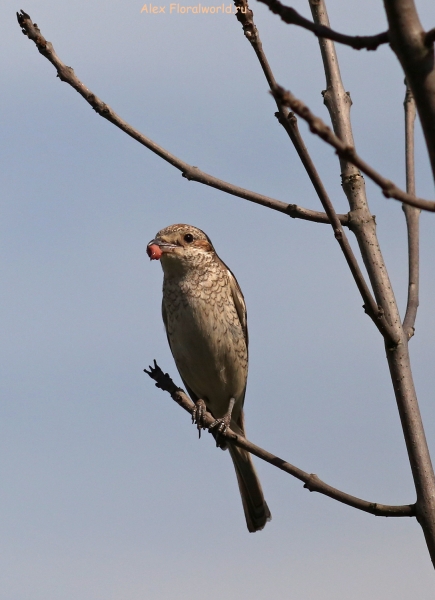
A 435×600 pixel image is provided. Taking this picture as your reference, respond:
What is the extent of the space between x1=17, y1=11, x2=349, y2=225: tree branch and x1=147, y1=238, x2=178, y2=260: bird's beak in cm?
303

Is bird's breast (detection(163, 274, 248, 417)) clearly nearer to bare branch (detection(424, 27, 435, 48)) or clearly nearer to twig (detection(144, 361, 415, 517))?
twig (detection(144, 361, 415, 517))

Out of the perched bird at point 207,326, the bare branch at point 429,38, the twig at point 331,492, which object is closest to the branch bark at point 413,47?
the bare branch at point 429,38

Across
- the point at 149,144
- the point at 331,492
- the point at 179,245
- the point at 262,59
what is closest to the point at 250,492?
the point at 179,245

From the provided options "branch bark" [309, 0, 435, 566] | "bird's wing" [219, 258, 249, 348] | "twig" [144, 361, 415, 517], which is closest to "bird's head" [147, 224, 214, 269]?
"bird's wing" [219, 258, 249, 348]

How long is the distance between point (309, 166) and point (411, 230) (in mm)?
1389

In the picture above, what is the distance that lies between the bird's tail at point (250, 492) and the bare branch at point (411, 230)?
3.81 meters

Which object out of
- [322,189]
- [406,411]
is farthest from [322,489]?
[322,189]

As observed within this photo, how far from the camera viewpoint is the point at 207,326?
7027mm

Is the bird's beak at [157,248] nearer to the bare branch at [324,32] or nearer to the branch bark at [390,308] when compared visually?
the branch bark at [390,308]

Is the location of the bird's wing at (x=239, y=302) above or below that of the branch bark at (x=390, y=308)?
above

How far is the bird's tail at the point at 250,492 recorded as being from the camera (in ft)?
25.4

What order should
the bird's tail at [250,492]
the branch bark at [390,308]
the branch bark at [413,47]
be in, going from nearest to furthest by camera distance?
the branch bark at [413,47], the branch bark at [390,308], the bird's tail at [250,492]

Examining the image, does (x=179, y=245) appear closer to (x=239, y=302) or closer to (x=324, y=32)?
(x=239, y=302)

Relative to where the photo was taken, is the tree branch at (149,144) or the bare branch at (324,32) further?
the tree branch at (149,144)
